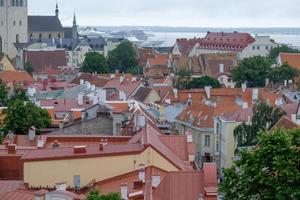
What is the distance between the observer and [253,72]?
289 ft

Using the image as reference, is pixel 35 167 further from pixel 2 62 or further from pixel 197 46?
pixel 197 46

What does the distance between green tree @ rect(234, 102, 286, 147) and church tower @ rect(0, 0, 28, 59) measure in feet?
299

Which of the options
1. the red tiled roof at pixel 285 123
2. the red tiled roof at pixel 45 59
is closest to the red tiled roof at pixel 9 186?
the red tiled roof at pixel 285 123

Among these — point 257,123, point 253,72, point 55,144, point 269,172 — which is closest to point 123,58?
point 253,72

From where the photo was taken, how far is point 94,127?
141 ft

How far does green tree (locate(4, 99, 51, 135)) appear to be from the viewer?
48188 mm

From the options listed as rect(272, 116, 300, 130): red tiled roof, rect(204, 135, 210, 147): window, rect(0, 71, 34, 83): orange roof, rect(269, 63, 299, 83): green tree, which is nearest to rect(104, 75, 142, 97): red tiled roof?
rect(0, 71, 34, 83): orange roof

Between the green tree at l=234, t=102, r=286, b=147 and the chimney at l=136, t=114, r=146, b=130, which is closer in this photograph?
the chimney at l=136, t=114, r=146, b=130

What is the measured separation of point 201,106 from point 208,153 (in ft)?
17.9

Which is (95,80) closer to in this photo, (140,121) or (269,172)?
(140,121)

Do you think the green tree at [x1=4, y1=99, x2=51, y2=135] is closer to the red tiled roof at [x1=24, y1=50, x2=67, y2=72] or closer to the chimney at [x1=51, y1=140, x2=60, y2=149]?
the chimney at [x1=51, y1=140, x2=60, y2=149]

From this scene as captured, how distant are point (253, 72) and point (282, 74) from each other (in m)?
3.95

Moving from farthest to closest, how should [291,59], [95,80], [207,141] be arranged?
[291,59]
[95,80]
[207,141]

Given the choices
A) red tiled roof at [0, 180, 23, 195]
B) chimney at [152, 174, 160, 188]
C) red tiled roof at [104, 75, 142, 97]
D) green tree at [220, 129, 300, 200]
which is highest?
green tree at [220, 129, 300, 200]
